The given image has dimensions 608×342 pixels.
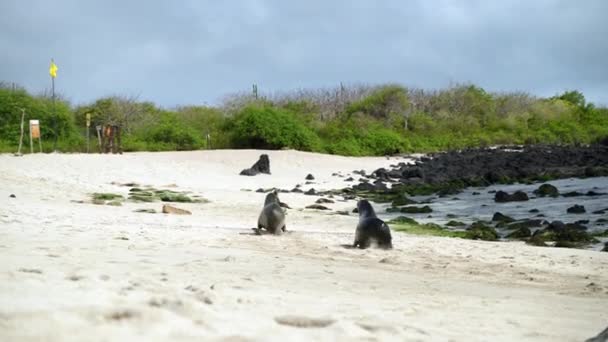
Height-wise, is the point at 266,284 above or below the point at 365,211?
below

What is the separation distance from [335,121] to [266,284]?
4979cm

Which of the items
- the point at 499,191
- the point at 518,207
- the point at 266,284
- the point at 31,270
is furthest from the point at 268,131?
the point at 31,270

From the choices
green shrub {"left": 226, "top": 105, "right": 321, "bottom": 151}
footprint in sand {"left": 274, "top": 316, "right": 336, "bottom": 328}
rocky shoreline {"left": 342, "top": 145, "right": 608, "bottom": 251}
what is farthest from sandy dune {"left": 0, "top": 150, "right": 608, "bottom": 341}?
green shrub {"left": 226, "top": 105, "right": 321, "bottom": 151}

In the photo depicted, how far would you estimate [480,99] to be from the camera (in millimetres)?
69812

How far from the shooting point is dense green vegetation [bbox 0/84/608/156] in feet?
130

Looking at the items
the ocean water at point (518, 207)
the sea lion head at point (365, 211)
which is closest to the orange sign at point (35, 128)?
the ocean water at point (518, 207)

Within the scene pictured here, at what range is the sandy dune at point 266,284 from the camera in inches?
145

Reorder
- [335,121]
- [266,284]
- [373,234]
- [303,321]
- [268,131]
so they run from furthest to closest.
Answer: [335,121] < [268,131] < [373,234] < [266,284] < [303,321]

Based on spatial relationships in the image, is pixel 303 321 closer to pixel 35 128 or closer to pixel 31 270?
pixel 31 270

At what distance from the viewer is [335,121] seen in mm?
54875

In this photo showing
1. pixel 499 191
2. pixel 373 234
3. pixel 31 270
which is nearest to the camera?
pixel 31 270

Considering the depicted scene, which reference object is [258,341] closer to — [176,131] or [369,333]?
[369,333]

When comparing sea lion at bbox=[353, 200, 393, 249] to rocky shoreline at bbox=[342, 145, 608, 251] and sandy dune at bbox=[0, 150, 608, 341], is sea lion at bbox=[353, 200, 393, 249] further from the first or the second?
rocky shoreline at bbox=[342, 145, 608, 251]

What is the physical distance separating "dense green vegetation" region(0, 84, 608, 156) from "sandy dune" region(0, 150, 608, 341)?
2803cm
